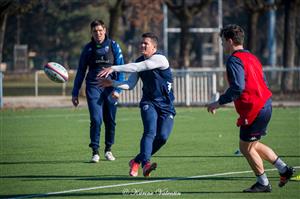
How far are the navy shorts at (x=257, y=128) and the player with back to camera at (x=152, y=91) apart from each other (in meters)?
1.85

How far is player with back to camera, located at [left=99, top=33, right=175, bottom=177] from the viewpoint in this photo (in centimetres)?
1253

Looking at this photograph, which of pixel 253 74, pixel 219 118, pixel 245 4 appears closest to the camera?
pixel 253 74

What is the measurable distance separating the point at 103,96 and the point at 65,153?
1989 millimetres

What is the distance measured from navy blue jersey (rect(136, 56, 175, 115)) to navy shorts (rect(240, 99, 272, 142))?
1.92 metres

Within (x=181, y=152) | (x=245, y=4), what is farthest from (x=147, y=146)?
(x=245, y=4)

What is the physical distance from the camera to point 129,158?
609 inches

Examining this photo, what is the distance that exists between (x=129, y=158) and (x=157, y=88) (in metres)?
3.08

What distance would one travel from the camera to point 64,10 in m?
75.6

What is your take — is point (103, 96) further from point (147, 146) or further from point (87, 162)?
point (147, 146)

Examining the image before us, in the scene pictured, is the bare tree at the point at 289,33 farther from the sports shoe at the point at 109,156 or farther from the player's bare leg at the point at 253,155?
the player's bare leg at the point at 253,155

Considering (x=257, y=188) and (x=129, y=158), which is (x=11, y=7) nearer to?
(x=129, y=158)

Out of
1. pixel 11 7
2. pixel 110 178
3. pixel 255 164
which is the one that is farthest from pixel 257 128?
pixel 11 7

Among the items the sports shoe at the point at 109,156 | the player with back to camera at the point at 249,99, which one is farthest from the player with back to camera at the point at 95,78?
the player with back to camera at the point at 249,99

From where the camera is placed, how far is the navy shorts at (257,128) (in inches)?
435
